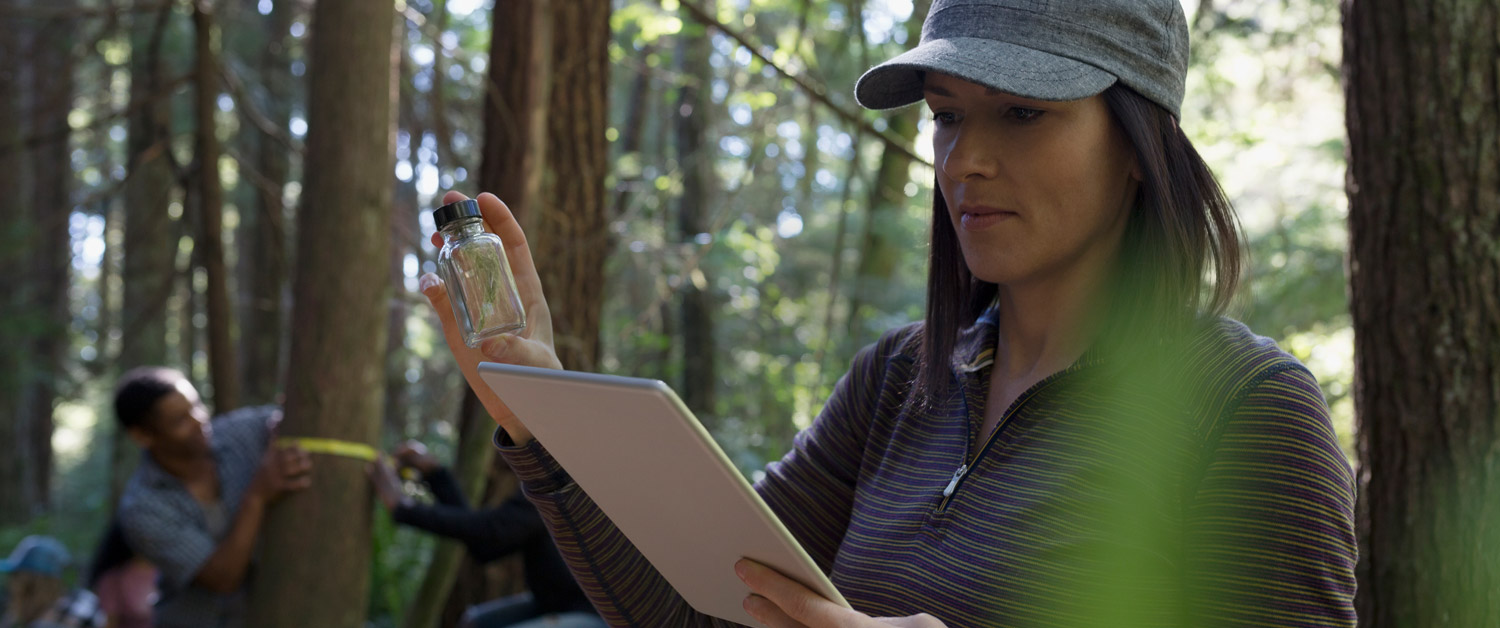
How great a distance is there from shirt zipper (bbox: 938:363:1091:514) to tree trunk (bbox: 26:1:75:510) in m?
9.15

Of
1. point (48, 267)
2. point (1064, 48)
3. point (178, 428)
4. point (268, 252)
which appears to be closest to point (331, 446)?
point (178, 428)

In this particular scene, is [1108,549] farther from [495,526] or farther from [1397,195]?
[495,526]

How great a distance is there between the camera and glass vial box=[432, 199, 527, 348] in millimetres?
1528

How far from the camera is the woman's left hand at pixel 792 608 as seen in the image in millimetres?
1184

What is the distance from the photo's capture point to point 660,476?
1211mm

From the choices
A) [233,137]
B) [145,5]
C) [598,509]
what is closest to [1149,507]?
[598,509]

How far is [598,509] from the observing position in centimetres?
Answer: 156

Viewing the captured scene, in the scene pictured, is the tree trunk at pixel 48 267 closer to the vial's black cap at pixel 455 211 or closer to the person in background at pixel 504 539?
the person in background at pixel 504 539

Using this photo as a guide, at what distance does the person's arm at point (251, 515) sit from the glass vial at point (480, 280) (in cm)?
193

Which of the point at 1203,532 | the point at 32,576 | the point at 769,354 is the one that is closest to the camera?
the point at 1203,532

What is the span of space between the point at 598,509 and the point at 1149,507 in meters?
0.72

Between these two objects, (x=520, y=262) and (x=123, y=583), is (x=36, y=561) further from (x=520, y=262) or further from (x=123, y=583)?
(x=520, y=262)

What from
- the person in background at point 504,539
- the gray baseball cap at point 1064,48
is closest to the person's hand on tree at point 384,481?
the person in background at point 504,539

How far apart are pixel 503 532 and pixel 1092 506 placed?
3042 millimetres
